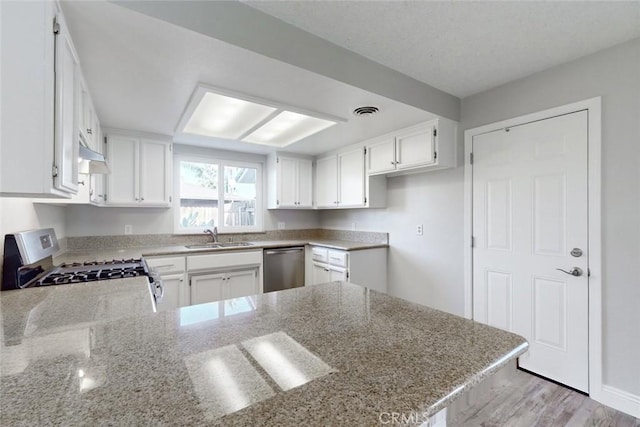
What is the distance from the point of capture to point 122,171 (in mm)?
2902

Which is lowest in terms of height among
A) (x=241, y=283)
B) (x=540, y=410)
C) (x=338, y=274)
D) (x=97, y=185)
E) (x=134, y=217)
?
(x=540, y=410)

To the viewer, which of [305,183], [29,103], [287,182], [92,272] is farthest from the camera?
[305,183]

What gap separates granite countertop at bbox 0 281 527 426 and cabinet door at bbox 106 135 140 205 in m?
2.01

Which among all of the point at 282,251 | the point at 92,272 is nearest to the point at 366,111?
the point at 282,251

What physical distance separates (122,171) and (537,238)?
386 cm

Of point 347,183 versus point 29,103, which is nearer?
point 29,103

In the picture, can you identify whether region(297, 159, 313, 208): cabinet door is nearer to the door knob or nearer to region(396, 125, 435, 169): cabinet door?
region(396, 125, 435, 169): cabinet door

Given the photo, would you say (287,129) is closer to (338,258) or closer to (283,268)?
(338,258)

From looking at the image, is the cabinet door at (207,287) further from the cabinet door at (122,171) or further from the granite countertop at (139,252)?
the cabinet door at (122,171)

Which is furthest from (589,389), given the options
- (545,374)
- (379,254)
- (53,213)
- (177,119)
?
(53,213)

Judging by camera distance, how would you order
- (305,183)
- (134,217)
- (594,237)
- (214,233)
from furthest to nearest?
(305,183), (214,233), (134,217), (594,237)

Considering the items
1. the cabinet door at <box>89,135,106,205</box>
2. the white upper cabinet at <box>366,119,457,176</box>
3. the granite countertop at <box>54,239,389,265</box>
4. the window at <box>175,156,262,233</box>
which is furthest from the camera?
the window at <box>175,156,262,233</box>

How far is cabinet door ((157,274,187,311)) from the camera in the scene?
280cm

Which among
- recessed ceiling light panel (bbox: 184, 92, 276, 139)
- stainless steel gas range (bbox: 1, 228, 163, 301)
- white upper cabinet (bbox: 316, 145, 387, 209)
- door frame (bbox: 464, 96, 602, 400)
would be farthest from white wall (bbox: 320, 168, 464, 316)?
stainless steel gas range (bbox: 1, 228, 163, 301)
